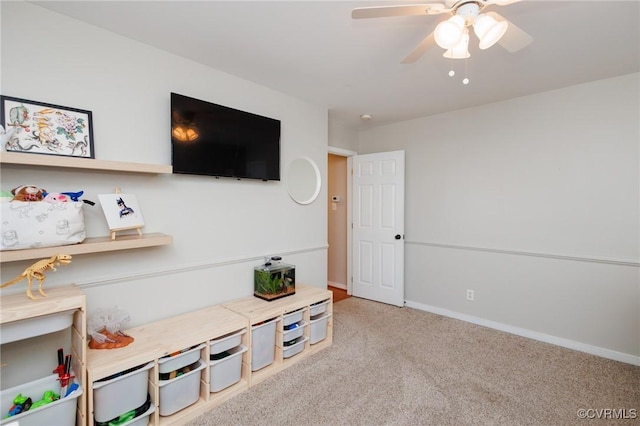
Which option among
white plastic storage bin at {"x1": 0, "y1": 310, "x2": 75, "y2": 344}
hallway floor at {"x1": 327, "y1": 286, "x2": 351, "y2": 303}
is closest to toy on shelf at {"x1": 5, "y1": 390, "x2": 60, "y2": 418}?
white plastic storage bin at {"x1": 0, "y1": 310, "x2": 75, "y2": 344}

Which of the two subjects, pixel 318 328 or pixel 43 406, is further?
pixel 318 328

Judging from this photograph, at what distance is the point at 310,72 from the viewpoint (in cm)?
255

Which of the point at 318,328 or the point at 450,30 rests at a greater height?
the point at 450,30

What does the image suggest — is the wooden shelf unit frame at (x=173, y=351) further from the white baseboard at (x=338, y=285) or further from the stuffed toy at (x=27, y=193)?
the white baseboard at (x=338, y=285)

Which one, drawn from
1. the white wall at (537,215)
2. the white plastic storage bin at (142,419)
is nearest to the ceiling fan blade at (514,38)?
the white wall at (537,215)

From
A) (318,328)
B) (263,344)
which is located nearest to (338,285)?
(318,328)

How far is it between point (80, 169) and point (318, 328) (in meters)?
2.14

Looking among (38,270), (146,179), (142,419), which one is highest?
(146,179)

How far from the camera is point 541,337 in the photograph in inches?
118

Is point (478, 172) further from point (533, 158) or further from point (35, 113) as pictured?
point (35, 113)

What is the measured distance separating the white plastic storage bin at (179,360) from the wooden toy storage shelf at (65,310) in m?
0.37

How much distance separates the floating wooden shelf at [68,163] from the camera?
148 cm

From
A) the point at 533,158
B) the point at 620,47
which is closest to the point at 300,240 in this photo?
the point at 533,158

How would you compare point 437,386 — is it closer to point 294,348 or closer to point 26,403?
point 294,348
